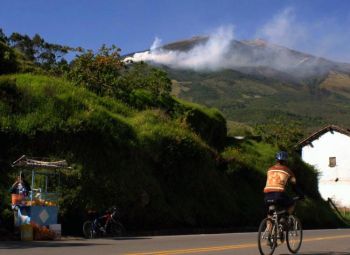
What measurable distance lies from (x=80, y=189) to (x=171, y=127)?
6.97 metres

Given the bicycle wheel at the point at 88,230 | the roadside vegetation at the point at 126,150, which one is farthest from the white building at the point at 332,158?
the bicycle wheel at the point at 88,230

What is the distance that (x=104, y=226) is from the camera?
60.3 feet

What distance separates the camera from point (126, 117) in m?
24.9

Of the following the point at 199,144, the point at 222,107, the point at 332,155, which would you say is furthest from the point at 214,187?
the point at 222,107

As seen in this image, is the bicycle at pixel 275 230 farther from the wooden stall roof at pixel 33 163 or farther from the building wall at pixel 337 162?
the building wall at pixel 337 162

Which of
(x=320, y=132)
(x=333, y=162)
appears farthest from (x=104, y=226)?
(x=320, y=132)

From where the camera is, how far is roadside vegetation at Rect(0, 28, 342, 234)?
19422 millimetres

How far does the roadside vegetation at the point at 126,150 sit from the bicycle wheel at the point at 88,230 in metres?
0.72

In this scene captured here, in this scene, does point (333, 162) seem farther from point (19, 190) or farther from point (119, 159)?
A: point (19, 190)

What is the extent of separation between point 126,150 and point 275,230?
11850 millimetres

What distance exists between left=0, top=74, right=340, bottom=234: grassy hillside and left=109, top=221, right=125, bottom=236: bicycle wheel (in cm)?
102

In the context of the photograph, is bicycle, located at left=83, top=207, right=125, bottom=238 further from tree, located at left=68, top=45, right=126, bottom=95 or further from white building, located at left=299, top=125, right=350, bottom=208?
white building, located at left=299, top=125, right=350, bottom=208

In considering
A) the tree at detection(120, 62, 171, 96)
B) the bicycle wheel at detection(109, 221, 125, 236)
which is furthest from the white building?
the bicycle wheel at detection(109, 221, 125, 236)

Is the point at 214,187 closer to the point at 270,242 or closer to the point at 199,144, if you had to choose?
the point at 199,144
